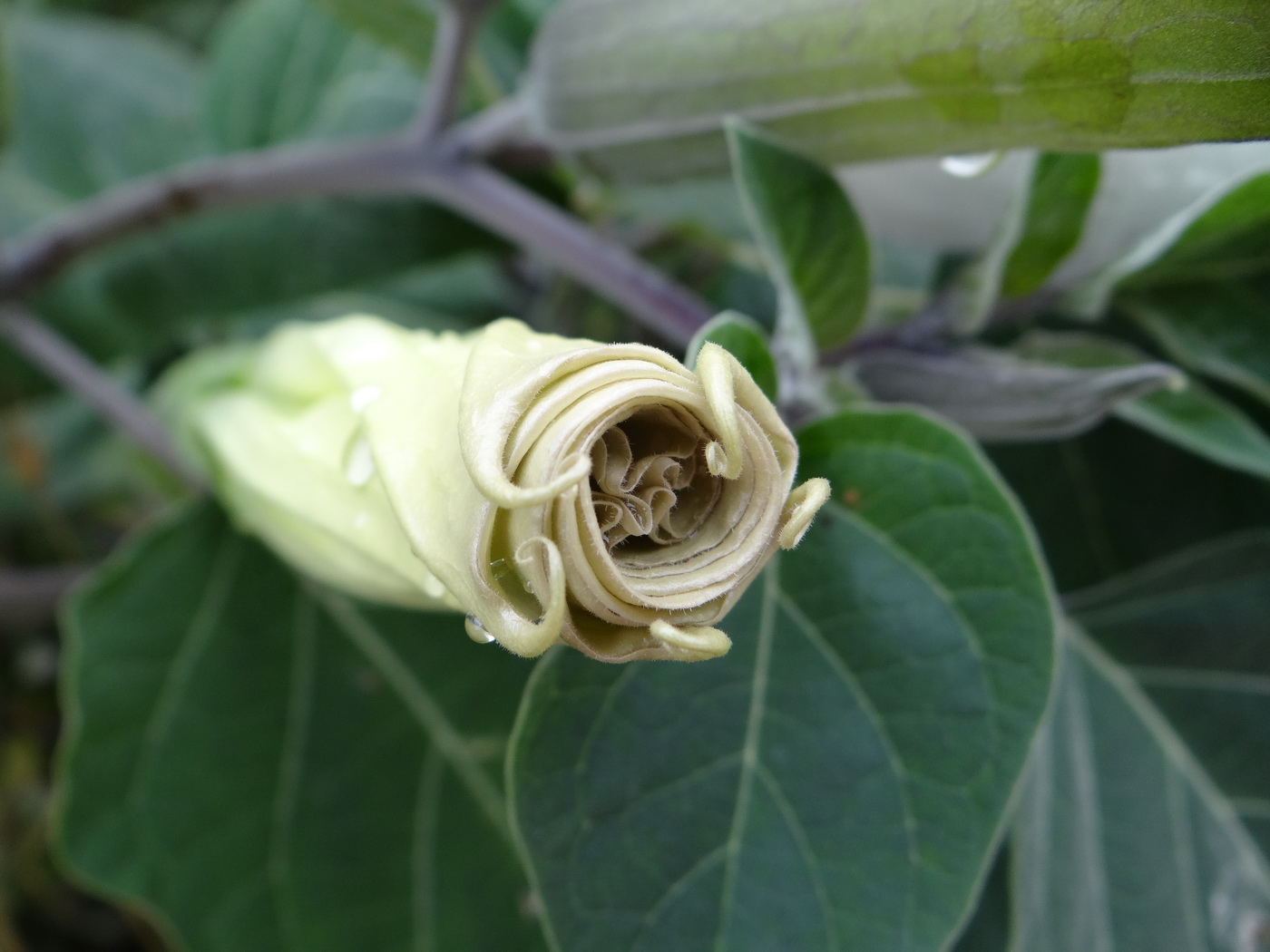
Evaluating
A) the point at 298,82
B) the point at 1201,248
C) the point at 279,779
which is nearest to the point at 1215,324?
the point at 1201,248

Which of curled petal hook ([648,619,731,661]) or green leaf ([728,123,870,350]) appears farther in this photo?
green leaf ([728,123,870,350])

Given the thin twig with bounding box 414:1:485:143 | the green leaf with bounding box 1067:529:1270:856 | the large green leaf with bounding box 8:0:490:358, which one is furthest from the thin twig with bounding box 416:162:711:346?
the green leaf with bounding box 1067:529:1270:856

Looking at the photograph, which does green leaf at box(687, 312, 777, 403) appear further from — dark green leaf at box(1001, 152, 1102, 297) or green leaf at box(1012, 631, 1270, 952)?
green leaf at box(1012, 631, 1270, 952)

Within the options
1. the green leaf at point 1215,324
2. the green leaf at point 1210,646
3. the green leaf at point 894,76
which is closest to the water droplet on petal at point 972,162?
the green leaf at point 894,76

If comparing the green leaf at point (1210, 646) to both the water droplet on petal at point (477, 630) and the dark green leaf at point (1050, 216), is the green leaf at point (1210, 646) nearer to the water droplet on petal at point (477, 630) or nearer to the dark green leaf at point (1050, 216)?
the dark green leaf at point (1050, 216)

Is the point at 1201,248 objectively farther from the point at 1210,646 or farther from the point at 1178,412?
the point at 1210,646
